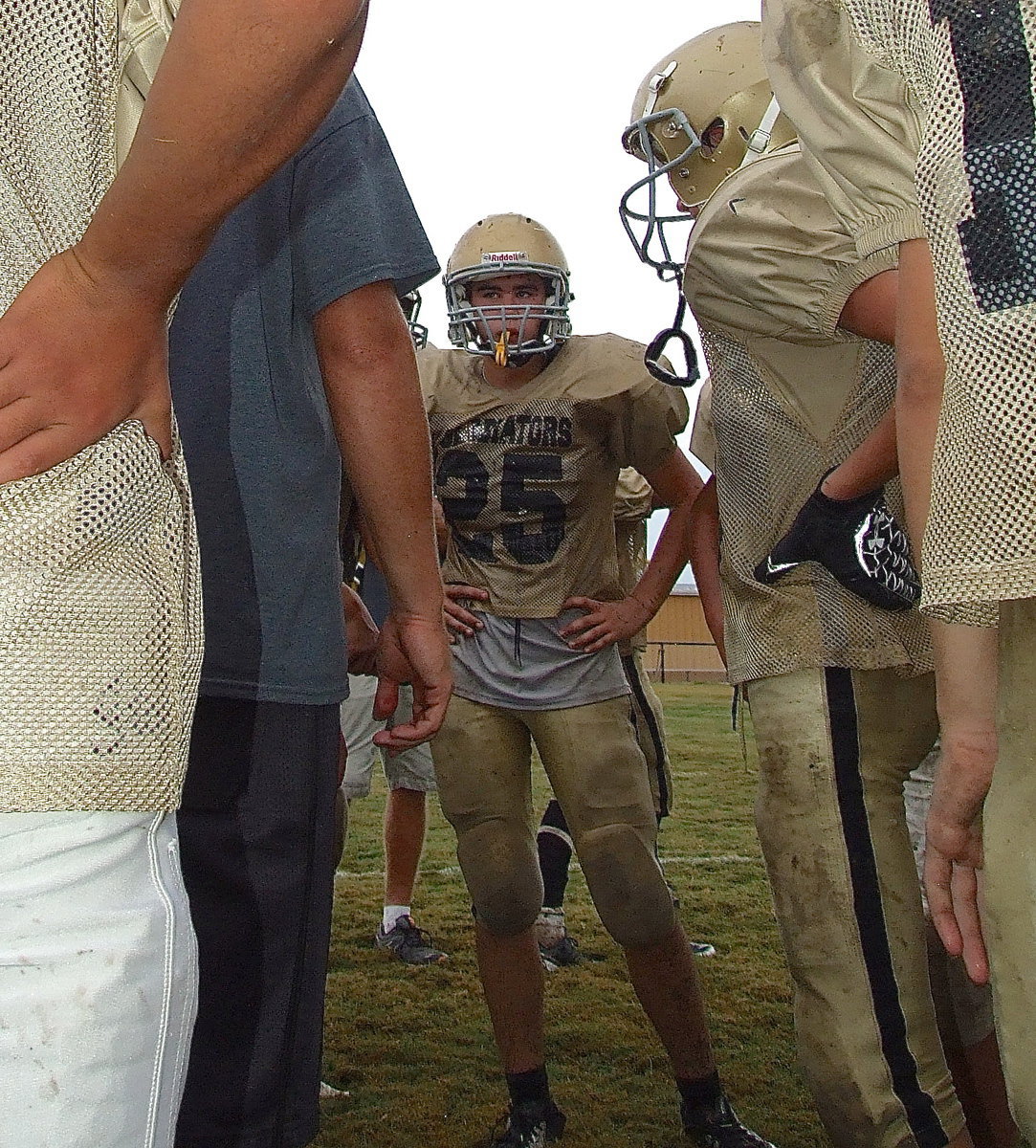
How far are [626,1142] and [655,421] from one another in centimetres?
162

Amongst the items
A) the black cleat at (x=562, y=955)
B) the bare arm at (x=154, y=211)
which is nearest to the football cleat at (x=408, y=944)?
the black cleat at (x=562, y=955)

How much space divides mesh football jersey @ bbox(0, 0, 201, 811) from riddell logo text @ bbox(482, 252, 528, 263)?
94.4 inches

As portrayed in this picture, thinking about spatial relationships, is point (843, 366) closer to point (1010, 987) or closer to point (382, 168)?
point (382, 168)

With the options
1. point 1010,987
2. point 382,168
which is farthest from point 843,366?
point 1010,987

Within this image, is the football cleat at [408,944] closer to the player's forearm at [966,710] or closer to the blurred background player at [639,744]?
the blurred background player at [639,744]

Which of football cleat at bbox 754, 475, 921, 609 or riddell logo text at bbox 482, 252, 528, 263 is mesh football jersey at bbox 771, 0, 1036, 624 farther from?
riddell logo text at bbox 482, 252, 528, 263

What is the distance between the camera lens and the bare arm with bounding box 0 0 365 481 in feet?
2.81

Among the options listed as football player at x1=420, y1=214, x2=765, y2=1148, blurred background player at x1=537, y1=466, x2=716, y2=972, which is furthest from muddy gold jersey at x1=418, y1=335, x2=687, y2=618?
blurred background player at x1=537, y1=466, x2=716, y2=972

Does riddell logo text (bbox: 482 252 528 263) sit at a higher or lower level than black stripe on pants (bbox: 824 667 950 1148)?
higher

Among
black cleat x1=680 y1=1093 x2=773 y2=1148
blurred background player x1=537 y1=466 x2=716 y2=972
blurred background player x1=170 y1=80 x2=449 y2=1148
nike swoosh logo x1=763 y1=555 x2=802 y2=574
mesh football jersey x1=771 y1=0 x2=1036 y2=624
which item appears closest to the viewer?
mesh football jersey x1=771 y1=0 x2=1036 y2=624

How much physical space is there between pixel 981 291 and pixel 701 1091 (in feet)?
7.13

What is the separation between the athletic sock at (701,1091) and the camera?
8.95 feet

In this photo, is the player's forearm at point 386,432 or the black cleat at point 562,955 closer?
the player's forearm at point 386,432

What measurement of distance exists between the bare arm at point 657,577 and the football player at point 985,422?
74.3 inches
